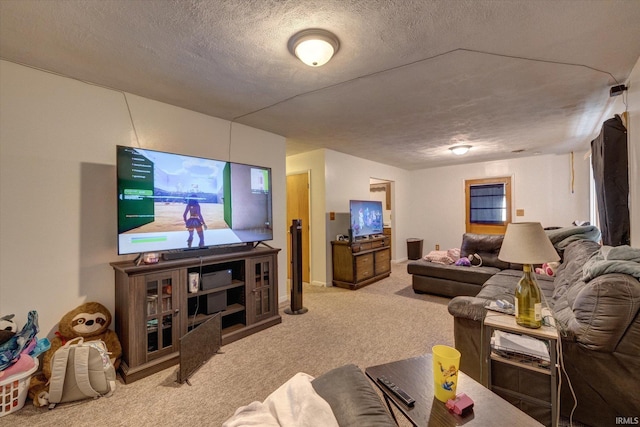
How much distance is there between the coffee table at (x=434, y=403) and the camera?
0.94m

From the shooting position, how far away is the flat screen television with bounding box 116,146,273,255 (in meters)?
2.18

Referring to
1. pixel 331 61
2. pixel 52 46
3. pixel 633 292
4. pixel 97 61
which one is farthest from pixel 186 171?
pixel 633 292

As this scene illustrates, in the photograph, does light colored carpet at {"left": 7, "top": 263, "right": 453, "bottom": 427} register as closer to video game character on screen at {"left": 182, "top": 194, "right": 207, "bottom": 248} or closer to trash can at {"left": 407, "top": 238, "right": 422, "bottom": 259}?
video game character on screen at {"left": 182, "top": 194, "right": 207, "bottom": 248}

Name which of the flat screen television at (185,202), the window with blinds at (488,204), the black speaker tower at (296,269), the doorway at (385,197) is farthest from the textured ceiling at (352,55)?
the doorway at (385,197)

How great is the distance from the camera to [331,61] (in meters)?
1.96

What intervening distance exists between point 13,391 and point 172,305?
977 mm

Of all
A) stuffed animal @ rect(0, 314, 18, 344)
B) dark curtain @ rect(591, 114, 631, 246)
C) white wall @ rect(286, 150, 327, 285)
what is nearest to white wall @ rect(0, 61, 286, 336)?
stuffed animal @ rect(0, 314, 18, 344)

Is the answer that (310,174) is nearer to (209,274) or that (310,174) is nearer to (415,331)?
(209,274)

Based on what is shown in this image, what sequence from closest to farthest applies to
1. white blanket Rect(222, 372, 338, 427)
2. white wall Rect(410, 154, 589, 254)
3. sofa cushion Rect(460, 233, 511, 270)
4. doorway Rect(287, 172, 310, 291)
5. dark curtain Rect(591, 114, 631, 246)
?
white blanket Rect(222, 372, 338, 427) → dark curtain Rect(591, 114, 631, 246) → sofa cushion Rect(460, 233, 511, 270) → doorway Rect(287, 172, 310, 291) → white wall Rect(410, 154, 589, 254)

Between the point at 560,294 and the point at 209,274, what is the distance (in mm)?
3196

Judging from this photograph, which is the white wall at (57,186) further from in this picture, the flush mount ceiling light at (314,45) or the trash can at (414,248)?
the trash can at (414,248)

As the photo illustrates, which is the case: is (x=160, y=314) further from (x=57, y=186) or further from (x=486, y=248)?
(x=486, y=248)

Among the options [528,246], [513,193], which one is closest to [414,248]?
[513,193]

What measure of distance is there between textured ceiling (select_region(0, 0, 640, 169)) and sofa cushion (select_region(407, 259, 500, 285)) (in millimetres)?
2000
